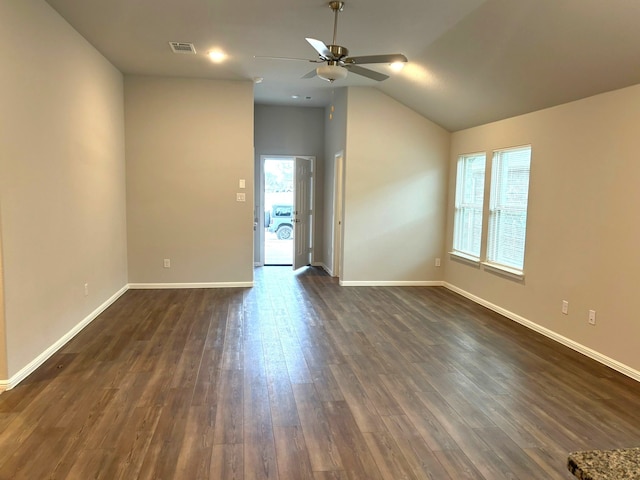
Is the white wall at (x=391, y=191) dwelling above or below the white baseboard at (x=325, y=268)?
above

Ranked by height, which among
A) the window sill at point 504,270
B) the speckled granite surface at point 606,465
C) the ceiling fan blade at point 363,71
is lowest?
the window sill at point 504,270

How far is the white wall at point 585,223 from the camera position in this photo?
3514 mm

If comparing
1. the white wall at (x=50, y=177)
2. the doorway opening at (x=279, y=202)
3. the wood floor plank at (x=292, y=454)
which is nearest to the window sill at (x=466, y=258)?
the wood floor plank at (x=292, y=454)

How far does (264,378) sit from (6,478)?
5.32ft

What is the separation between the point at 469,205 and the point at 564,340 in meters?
2.39

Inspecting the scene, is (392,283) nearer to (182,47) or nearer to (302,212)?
(302,212)

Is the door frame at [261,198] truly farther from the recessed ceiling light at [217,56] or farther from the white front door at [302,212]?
the recessed ceiling light at [217,56]

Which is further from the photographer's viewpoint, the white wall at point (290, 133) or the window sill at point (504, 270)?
the white wall at point (290, 133)

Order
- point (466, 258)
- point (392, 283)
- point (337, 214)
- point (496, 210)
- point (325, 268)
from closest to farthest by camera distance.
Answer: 1. point (496, 210)
2. point (466, 258)
3. point (392, 283)
4. point (337, 214)
5. point (325, 268)

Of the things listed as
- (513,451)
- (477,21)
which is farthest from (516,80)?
(513,451)

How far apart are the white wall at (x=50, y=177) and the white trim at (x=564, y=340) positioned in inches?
179

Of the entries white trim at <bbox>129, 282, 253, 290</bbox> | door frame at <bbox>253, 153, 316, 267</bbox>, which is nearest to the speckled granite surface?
white trim at <bbox>129, 282, 253, 290</bbox>

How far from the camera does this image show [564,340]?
417 cm

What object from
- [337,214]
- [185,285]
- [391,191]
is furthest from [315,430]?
[337,214]
